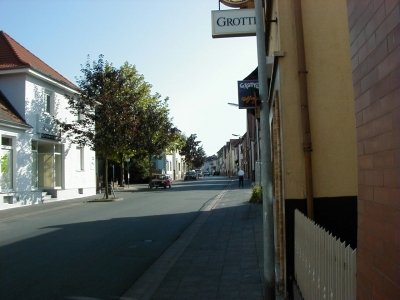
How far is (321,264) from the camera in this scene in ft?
14.6

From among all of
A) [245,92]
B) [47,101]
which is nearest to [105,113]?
[47,101]

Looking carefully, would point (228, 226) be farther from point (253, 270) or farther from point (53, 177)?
point (53, 177)

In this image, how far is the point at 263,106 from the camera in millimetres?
5543

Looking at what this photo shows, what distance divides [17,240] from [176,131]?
36.4m

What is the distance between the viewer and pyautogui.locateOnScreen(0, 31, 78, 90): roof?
90.7 feet

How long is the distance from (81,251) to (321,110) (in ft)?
22.6

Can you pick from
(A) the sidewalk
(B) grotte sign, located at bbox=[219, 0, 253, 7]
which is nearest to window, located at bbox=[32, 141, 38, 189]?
(A) the sidewalk

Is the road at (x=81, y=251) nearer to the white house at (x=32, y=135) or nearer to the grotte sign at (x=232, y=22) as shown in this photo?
the grotte sign at (x=232, y=22)

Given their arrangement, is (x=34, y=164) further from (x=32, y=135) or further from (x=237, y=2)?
(x=237, y=2)

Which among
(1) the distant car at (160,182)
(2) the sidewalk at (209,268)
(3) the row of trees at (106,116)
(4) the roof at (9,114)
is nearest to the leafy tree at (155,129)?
(3) the row of trees at (106,116)

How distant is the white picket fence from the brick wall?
583mm

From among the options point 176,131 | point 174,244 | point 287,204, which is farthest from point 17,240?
point 176,131

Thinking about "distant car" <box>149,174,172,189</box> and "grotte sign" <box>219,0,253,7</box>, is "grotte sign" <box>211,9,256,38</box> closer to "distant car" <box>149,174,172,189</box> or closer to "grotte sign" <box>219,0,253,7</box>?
"grotte sign" <box>219,0,253,7</box>

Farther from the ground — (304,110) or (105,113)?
(105,113)
